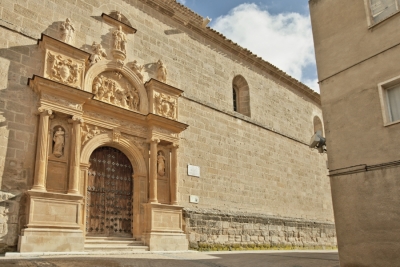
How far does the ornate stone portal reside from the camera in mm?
7176

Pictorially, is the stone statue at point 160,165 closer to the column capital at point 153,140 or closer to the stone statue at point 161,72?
the column capital at point 153,140

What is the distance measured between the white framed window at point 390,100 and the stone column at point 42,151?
Answer: 20.0 ft

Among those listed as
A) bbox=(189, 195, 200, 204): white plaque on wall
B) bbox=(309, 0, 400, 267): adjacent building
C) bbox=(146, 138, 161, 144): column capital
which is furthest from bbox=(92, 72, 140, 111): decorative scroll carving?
bbox=(309, 0, 400, 267): adjacent building

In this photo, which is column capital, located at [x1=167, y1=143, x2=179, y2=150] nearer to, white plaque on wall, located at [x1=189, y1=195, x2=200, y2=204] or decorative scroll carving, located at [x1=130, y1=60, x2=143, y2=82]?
white plaque on wall, located at [x1=189, y1=195, x2=200, y2=204]

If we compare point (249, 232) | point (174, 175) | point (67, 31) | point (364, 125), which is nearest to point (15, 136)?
point (67, 31)

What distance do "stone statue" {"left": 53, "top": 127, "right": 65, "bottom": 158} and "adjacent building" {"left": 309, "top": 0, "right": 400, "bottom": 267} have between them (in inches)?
206

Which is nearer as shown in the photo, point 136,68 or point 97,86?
point 97,86

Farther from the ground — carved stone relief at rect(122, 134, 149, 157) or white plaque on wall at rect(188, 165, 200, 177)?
carved stone relief at rect(122, 134, 149, 157)

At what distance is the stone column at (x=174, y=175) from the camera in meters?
9.23

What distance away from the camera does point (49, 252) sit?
22.0 feet

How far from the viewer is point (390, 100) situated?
595cm

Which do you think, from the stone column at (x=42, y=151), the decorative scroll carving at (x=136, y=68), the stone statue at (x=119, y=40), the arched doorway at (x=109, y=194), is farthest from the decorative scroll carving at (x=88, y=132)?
the stone statue at (x=119, y=40)

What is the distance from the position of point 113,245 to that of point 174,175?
2334 millimetres

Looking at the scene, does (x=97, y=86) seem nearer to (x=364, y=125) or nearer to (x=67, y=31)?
(x=67, y=31)
